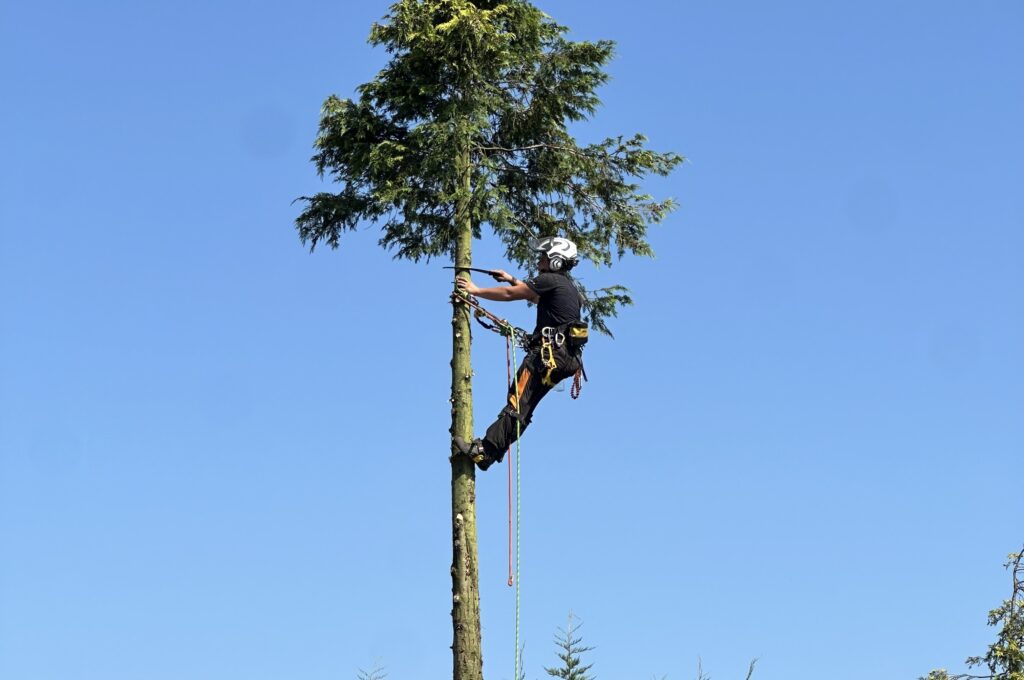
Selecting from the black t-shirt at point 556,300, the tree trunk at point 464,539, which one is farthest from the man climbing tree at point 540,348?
the tree trunk at point 464,539

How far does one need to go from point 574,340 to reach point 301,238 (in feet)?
14.4

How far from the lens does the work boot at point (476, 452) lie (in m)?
13.0

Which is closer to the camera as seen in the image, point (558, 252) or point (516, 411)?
point (516, 411)

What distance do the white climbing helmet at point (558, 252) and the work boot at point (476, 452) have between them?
1.94m

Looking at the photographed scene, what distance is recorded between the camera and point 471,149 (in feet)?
48.6

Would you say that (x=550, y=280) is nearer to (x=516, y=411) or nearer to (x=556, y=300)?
(x=556, y=300)

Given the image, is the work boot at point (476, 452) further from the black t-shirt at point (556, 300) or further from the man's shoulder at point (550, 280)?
the man's shoulder at point (550, 280)

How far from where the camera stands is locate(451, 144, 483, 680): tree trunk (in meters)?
12.9

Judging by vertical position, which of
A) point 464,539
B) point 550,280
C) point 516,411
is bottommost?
point 464,539

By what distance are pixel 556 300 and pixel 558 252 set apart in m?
0.51

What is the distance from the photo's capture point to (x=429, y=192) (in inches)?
581

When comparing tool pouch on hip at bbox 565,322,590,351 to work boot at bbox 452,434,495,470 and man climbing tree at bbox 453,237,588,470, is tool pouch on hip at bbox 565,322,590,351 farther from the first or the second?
work boot at bbox 452,434,495,470

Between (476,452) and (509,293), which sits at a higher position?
(509,293)

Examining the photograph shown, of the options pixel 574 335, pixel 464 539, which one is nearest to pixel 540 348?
pixel 574 335
